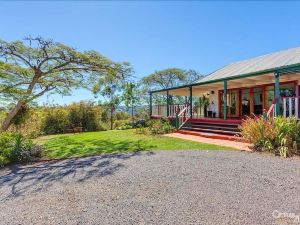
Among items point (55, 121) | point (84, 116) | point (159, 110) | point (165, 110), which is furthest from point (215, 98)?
point (55, 121)

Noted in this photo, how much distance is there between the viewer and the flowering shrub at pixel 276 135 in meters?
8.18

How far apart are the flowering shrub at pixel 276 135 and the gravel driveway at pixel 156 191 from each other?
80 cm

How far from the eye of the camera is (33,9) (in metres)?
12.1

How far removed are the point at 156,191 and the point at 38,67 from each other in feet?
34.7

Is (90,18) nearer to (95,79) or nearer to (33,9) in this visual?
(33,9)

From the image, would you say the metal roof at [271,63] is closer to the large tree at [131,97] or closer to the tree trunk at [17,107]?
the tree trunk at [17,107]

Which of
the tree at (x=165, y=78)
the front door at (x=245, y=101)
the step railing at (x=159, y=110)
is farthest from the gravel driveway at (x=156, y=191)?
the tree at (x=165, y=78)

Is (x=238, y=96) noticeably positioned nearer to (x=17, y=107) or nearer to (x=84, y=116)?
(x=84, y=116)

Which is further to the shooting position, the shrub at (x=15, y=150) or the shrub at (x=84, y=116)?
the shrub at (x=84, y=116)

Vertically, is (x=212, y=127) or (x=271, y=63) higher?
(x=271, y=63)

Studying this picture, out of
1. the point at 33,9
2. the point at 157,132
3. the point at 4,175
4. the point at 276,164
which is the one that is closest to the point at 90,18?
the point at 33,9

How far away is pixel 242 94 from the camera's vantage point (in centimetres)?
1744

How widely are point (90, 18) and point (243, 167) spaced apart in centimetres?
1073

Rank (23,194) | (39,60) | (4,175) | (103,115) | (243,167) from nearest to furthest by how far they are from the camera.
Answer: (23,194) → (243,167) → (4,175) → (39,60) → (103,115)
